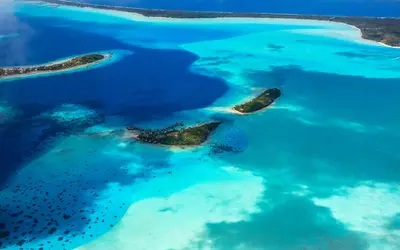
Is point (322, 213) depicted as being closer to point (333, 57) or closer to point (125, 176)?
point (125, 176)

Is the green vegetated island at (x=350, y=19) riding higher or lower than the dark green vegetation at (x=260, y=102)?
higher

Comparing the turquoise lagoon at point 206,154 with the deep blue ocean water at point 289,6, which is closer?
the turquoise lagoon at point 206,154

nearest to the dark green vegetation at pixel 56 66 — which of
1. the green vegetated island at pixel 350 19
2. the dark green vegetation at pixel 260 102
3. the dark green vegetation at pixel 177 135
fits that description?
the dark green vegetation at pixel 177 135

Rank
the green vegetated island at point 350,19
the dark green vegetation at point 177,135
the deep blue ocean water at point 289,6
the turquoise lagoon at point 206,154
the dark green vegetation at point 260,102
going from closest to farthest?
the turquoise lagoon at point 206,154, the dark green vegetation at point 177,135, the dark green vegetation at point 260,102, the green vegetated island at point 350,19, the deep blue ocean water at point 289,6

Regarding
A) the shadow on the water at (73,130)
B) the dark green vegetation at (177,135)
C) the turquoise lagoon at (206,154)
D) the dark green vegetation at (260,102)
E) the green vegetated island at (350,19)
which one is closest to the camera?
the turquoise lagoon at (206,154)

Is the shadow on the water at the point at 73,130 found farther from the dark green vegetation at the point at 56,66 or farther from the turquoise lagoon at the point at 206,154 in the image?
the dark green vegetation at the point at 56,66

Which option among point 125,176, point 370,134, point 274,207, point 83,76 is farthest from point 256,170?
point 83,76

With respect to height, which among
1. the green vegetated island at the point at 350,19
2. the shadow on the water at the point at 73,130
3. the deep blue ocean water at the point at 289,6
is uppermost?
the deep blue ocean water at the point at 289,6

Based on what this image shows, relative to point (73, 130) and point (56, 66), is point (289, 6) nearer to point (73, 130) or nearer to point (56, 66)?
point (56, 66)
